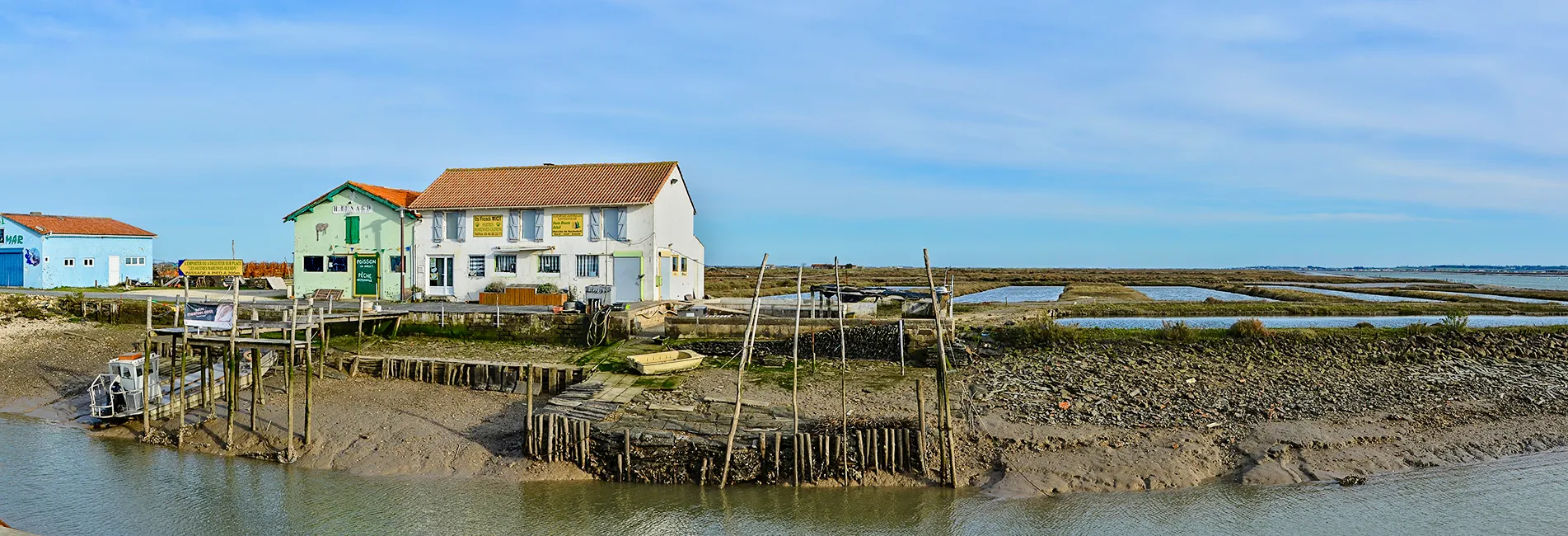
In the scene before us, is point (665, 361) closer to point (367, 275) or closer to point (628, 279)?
point (628, 279)

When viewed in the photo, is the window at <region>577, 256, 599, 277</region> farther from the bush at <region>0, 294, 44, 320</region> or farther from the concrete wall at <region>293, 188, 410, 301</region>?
the bush at <region>0, 294, 44, 320</region>

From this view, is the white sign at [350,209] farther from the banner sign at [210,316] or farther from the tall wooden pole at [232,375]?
the tall wooden pole at [232,375]

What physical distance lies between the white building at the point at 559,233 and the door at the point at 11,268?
74.5 ft

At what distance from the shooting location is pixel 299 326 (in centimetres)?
2131

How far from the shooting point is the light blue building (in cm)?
4319

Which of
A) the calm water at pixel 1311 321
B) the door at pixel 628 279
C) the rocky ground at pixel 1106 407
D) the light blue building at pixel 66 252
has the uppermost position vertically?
the light blue building at pixel 66 252

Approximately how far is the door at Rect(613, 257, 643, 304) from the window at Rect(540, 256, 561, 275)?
104 inches

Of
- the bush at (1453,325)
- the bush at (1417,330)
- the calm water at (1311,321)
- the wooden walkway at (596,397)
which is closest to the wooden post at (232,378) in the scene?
the wooden walkway at (596,397)

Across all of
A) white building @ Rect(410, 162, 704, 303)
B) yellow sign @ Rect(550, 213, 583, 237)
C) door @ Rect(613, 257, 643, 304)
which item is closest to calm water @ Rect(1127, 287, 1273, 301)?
white building @ Rect(410, 162, 704, 303)

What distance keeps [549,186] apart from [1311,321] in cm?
3338

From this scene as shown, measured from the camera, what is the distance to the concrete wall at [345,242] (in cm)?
3716

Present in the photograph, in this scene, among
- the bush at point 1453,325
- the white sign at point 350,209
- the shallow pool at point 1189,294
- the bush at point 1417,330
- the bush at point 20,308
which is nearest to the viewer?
the bush at point 1417,330

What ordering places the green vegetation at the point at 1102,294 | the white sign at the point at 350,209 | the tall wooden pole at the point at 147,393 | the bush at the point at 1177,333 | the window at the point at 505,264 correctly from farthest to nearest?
the green vegetation at the point at 1102,294, the white sign at the point at 350,209, the window at the point at 505,264, the bush at the point at 1177,333, the tall wooden pole at the point at 147,393

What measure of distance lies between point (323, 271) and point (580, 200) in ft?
40.3
